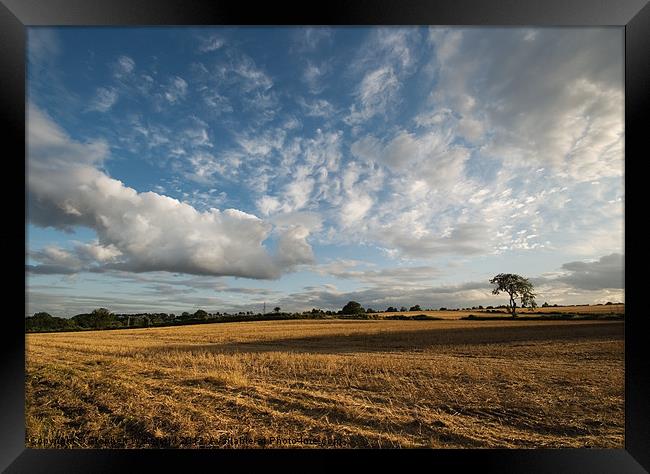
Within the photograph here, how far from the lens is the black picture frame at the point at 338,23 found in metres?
2.17

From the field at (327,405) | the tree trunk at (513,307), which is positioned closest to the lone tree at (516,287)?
the tree trunk at (513,307)

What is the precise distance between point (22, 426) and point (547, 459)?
3.37 meters

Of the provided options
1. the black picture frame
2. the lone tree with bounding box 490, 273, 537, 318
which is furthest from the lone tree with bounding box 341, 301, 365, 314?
the black picture frame

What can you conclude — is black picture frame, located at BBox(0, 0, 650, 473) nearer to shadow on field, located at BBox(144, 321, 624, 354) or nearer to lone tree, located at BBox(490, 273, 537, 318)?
shadow on field, located at BBox(144, 321, 624, 354)

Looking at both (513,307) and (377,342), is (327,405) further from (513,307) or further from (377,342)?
(513,307)

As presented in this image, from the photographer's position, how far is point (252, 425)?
→ 10.7ft

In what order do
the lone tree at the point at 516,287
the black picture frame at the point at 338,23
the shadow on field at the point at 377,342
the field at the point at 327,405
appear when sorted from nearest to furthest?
the black picture frame at the point at 338,23, the field at the point at 327,405, the shadow on field at the point at 377,342, the lone tree at the point at 516,287

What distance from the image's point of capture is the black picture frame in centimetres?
217

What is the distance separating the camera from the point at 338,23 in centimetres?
234

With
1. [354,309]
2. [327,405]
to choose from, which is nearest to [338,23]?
[327,405]

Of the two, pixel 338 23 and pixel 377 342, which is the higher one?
pixel 338 23

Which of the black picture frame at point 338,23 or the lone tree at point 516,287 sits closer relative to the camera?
the black picture frame at point 338,23

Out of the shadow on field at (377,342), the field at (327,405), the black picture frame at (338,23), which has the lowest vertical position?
the shadow on field at (377,342)

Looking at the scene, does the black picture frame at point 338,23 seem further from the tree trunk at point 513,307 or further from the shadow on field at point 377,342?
the tree trunk at point 513,307
